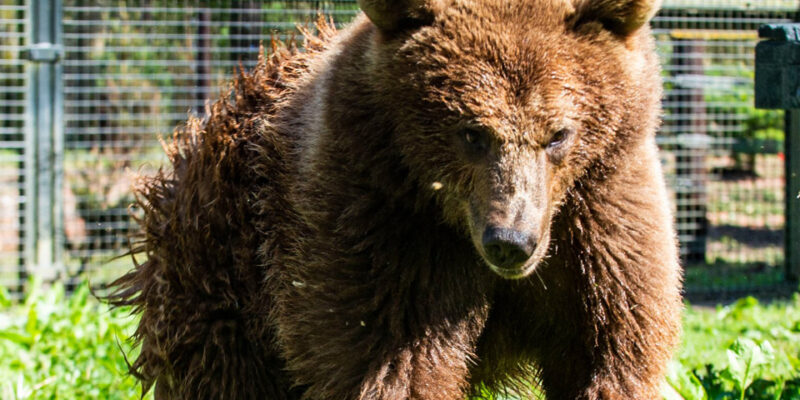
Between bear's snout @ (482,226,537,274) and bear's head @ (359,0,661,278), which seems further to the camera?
bear's head @ (359,0,661,278)

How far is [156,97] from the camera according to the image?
28.0 feet

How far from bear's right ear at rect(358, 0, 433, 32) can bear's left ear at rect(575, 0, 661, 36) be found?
1.74ft

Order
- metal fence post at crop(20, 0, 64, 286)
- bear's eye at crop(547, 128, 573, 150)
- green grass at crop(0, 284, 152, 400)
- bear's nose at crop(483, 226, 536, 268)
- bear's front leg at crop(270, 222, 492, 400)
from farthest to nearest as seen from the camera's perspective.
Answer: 1. metal fence post at crop(20, 0, 64, 286)
2. green grass at crop(0, 284, 152, 400)
3. bear's front leg at crop(270, 222, 492, 400)
4. bear's eye at crop(547, 128, 573, 150)
5. bear's nose at crop(483, 226, 536, 268)

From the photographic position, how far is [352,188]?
333 cm

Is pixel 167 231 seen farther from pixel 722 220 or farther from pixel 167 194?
pixel 722 220

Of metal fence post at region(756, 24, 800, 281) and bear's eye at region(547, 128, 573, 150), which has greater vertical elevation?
metal fence post at region(756, 24, 800, 281)

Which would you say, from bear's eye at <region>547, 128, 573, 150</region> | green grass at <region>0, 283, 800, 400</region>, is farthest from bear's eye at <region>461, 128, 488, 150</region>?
green grass at <region>0, 283, 800, 400</region>

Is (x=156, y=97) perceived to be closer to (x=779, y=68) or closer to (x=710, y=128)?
(x=710, y=128)

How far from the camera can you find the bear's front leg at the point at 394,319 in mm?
3244

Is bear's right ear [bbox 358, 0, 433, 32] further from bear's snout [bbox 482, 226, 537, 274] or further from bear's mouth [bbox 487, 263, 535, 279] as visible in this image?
bear's mouth [bbox 487, 263, 535, 279]

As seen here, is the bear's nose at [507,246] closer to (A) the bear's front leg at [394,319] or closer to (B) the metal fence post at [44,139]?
(A) the bear's front leg at [394,319]

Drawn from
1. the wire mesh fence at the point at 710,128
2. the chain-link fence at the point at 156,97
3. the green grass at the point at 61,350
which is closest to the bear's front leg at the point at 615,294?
the green grass at the point at 61,350

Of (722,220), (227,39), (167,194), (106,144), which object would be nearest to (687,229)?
(722,220)

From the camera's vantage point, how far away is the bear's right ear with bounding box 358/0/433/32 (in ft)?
10.3
